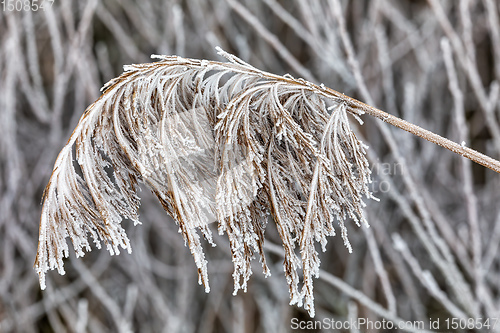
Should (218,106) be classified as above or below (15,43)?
below

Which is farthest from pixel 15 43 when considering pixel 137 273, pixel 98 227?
pixel 98 227

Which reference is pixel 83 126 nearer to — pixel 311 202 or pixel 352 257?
pixel 311 202

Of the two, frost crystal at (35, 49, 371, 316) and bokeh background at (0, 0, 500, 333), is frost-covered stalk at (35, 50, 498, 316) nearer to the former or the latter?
frost crystal at (35, 49, 371, 316)

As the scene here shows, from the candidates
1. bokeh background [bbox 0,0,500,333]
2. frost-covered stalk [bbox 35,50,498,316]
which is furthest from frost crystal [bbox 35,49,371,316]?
bokeh background [bbox 0,0,500,333]

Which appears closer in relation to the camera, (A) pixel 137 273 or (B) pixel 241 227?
(B) pixel 241 227

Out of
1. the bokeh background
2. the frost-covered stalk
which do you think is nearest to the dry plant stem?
the frost-covered stalk

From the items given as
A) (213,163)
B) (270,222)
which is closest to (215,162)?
(213,163)

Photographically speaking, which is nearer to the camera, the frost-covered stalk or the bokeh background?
the frost-covered stalk

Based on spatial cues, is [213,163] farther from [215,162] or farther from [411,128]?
[411,128]
